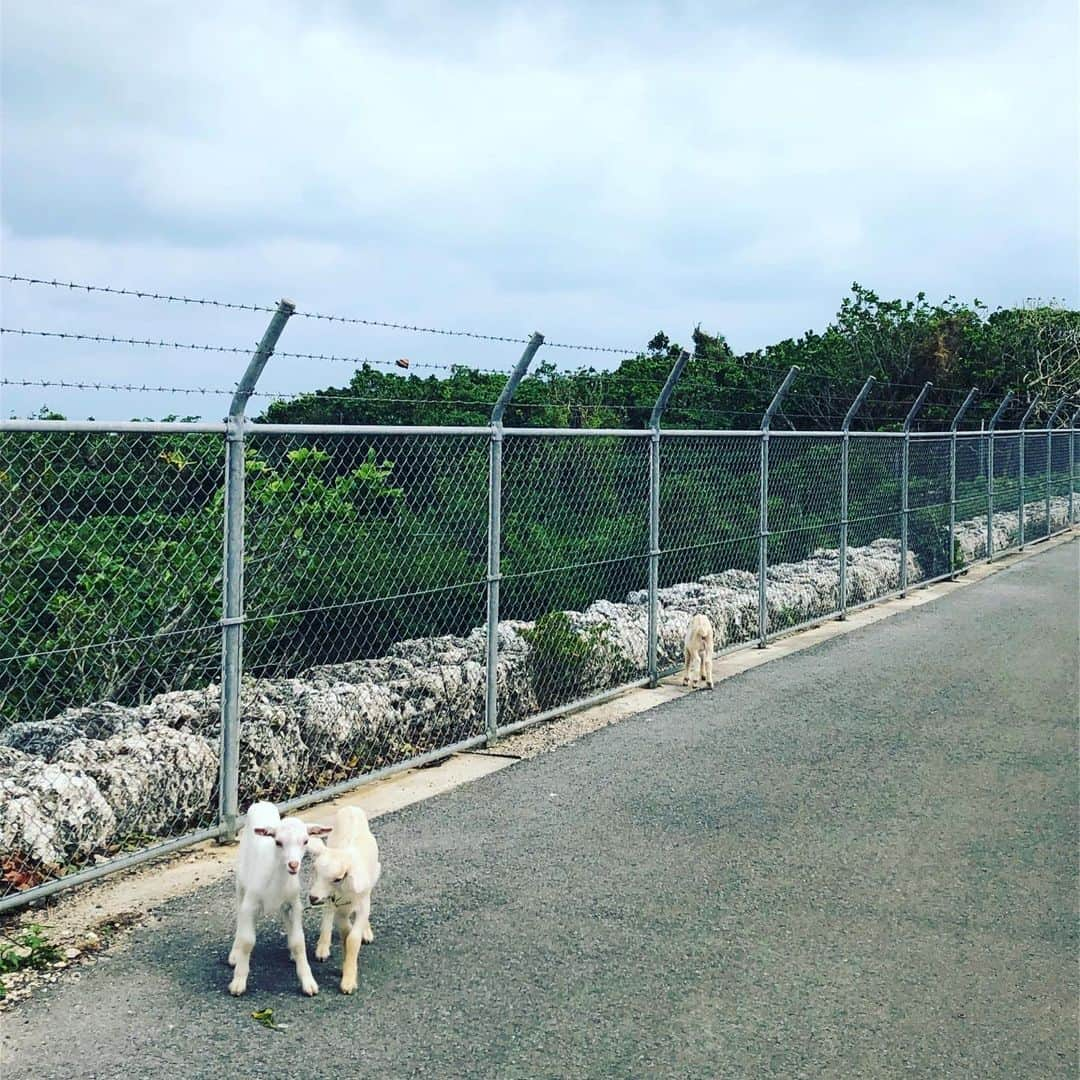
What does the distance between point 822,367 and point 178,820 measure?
22836mm

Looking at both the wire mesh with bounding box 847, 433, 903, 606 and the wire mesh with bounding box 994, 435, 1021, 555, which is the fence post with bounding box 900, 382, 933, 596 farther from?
the wire mesh with bounding box 994, 435, 1021, 555

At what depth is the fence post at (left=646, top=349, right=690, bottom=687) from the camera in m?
9.20

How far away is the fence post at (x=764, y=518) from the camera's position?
1095 centimetres

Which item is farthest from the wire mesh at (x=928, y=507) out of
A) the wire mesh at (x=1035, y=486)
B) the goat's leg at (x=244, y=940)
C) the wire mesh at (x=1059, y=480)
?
the goat's leg at (x=244, y=940)

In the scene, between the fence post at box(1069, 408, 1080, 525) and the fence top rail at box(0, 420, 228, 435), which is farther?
the fence post at box(1069, 408, 1080, 525)

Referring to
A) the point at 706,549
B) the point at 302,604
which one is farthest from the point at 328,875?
the point at 706,549

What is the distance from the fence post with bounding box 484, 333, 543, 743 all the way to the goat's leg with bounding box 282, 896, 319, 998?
330cm

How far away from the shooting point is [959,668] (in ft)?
34.6

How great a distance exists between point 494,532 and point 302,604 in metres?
2.01

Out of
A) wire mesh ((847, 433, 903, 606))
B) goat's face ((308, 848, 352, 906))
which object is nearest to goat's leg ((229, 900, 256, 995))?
goat's face ((308, 848, 352, 906))

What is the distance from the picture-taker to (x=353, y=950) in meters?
4.30

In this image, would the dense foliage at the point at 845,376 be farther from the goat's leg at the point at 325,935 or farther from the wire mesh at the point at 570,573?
the goat's leg at the point at 325,935

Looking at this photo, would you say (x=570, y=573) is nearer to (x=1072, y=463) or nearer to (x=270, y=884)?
(x=270, y=884)

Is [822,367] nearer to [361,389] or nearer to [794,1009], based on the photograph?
[361,389]
